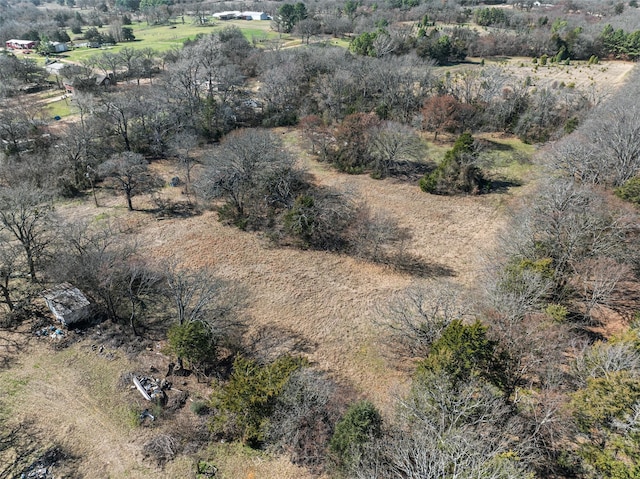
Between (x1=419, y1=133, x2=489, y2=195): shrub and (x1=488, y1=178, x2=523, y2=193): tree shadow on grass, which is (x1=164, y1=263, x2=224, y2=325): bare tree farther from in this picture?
(x1=488, y1=178, x2=523, y2=193): tree shadow on grass

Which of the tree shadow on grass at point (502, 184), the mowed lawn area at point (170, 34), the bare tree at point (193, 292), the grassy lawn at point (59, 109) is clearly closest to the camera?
the bare tree at point (193, 292)

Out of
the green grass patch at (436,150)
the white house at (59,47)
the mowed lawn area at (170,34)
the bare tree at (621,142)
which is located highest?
the mowed lawn area at (170,34)

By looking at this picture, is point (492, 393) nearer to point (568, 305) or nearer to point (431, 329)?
point (431, 329)

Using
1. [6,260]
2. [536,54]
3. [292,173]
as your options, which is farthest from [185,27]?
[6,260]

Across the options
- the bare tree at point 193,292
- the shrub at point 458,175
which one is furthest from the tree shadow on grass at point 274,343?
the shrub at point 458,175

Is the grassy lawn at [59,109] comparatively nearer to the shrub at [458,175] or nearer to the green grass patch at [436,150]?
the green grass patch at [436,150]

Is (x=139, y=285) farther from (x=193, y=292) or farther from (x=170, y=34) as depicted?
(x=170, y=34)

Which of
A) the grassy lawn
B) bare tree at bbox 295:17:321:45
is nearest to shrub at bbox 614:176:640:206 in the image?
the grassy lawn

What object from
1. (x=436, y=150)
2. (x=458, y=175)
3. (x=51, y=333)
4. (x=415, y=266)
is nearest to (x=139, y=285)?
(x=51, y=333)
